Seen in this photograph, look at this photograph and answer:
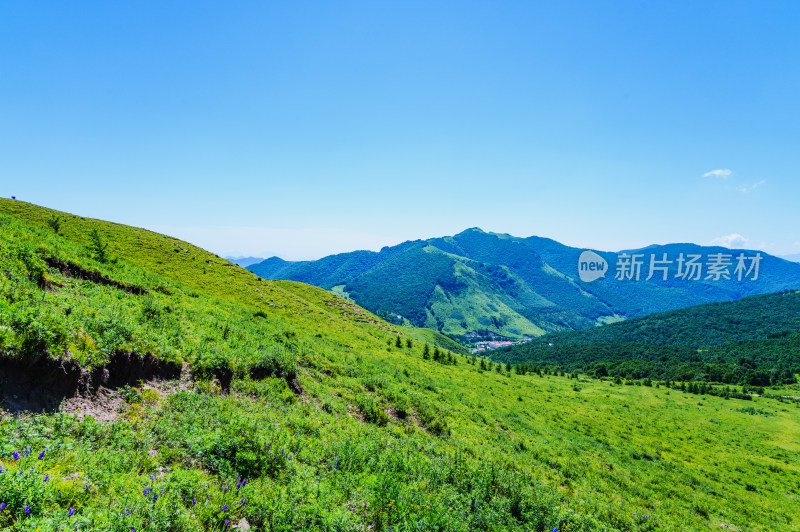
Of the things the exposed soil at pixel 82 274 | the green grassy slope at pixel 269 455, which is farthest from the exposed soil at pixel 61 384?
the exposed soil at pixel 82 274

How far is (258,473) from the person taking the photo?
7.89m

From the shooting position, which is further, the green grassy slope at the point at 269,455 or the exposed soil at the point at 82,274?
the exposed soil at the point at 82,274

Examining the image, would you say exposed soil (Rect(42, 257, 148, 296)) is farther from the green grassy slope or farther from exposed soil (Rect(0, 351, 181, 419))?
exposed soil (Rect(0, 351, 181, 419))

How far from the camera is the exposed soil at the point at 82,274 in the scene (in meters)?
15.2

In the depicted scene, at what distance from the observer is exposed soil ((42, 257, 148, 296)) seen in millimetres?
15217

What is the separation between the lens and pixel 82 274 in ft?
53.2

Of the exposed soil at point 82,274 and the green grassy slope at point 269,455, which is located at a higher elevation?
the exposed soil at point 82,274

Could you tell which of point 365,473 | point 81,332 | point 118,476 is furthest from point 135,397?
point 365,473

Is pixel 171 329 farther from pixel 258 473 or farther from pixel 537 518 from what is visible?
pixel 537 518

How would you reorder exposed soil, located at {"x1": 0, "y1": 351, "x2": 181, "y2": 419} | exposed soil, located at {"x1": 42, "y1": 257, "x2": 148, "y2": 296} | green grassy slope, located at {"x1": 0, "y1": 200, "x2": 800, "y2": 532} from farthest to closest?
exposed soil, located at {"x1": 42, "y1": 257, "x2": 148, "y2": 296} → exposed soil, located at {"x1": 0, "y1": 351, "x2": 181, "y2": 419} → green grassy slope, located at {"x1": 0, "y1": 200, "x2": 800, "y2": 532}

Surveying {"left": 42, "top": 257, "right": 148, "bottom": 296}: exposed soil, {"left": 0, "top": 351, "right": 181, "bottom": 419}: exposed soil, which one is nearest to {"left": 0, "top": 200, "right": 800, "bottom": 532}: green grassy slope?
{"left": 0, "top": 351, "right": 181, "bottom": 419}: exposed soil

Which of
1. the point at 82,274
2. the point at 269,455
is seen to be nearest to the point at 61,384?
the point at 269,455

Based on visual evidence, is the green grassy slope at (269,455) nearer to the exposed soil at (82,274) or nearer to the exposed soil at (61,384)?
the exposed soil at (61,384)

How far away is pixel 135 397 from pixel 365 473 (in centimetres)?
778
